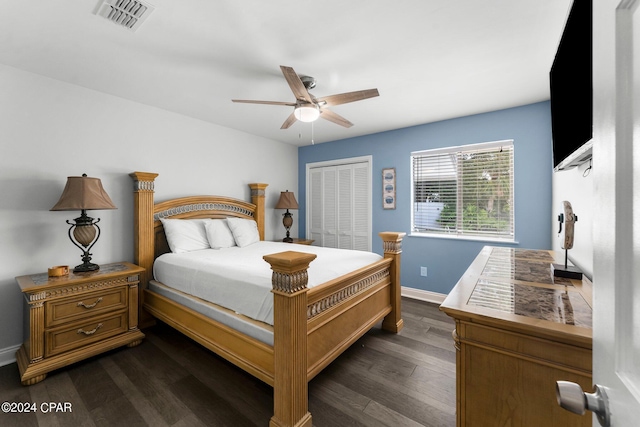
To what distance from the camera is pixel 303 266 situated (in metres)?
1.53

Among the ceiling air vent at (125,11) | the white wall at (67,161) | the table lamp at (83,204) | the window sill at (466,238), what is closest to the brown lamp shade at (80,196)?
the table lamp at (83,204)

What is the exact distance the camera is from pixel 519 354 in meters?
0.90

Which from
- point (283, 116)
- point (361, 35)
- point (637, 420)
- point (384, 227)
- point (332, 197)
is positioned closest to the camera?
point (637, 420)

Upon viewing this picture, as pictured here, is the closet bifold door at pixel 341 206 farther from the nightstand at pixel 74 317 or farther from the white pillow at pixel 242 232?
the nightstand at pixel 74 317

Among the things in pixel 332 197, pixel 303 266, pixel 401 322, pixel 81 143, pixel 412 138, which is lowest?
pixel 401 322

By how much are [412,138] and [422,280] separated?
6.69 ft

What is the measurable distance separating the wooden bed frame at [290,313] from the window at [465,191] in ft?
4.13

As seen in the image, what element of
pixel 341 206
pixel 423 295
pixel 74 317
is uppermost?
pixel 341 206

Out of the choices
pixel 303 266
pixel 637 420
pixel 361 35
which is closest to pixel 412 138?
pixel 361 35

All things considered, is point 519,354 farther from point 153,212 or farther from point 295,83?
point 153,212

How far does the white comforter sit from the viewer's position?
73.0 inches

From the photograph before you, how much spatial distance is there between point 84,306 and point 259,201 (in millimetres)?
2481

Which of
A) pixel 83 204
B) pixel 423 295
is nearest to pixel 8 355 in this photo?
pixel 83 204

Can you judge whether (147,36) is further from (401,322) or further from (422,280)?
(422,280)
